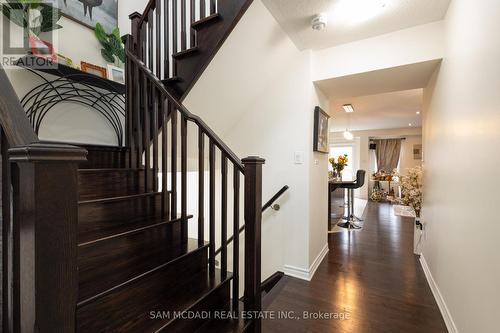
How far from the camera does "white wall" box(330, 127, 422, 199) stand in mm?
7324

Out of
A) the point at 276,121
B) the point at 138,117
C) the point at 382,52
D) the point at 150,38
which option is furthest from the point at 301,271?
the point at 150,38

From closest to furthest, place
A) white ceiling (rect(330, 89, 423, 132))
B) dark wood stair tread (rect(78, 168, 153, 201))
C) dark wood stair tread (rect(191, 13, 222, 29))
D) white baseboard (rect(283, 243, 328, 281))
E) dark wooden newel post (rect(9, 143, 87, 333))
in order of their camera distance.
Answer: dark wooden newel post (rect(9, 143, 87, 333)) < dark wood stair tread (rect(78, 168, 153, 201)) < dark wood stair tread (rect(191, 13, 222, 29)) < white baseboard (rect(283, 243, 328, 281)) < white ceiling (rect(330, 89, 423, 132))

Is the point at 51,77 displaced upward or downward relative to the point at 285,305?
upward

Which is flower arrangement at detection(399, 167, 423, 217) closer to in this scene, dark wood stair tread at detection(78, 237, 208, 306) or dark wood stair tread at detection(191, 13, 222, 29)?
dark wood stair tread at detection(78, 237, 208, 306)

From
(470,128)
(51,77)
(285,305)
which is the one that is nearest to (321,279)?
(285,305)

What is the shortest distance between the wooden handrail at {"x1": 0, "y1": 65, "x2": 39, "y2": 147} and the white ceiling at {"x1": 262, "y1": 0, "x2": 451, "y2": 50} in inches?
66.2

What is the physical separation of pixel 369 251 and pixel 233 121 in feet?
8.31

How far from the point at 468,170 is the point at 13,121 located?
2.14 metres

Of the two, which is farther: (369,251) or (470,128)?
(369,251)

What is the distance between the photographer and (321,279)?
7.78 feet

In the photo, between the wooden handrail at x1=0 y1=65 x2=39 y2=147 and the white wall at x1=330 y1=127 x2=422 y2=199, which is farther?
the white wall at x1=330 y1=127 x2=422 y2=199

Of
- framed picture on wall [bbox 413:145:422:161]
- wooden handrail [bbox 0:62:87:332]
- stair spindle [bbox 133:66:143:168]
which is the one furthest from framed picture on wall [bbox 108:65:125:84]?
framed picture on wall [bbox 413:145:422:161]

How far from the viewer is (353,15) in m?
1.88

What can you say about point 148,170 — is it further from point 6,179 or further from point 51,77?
point 51,77
